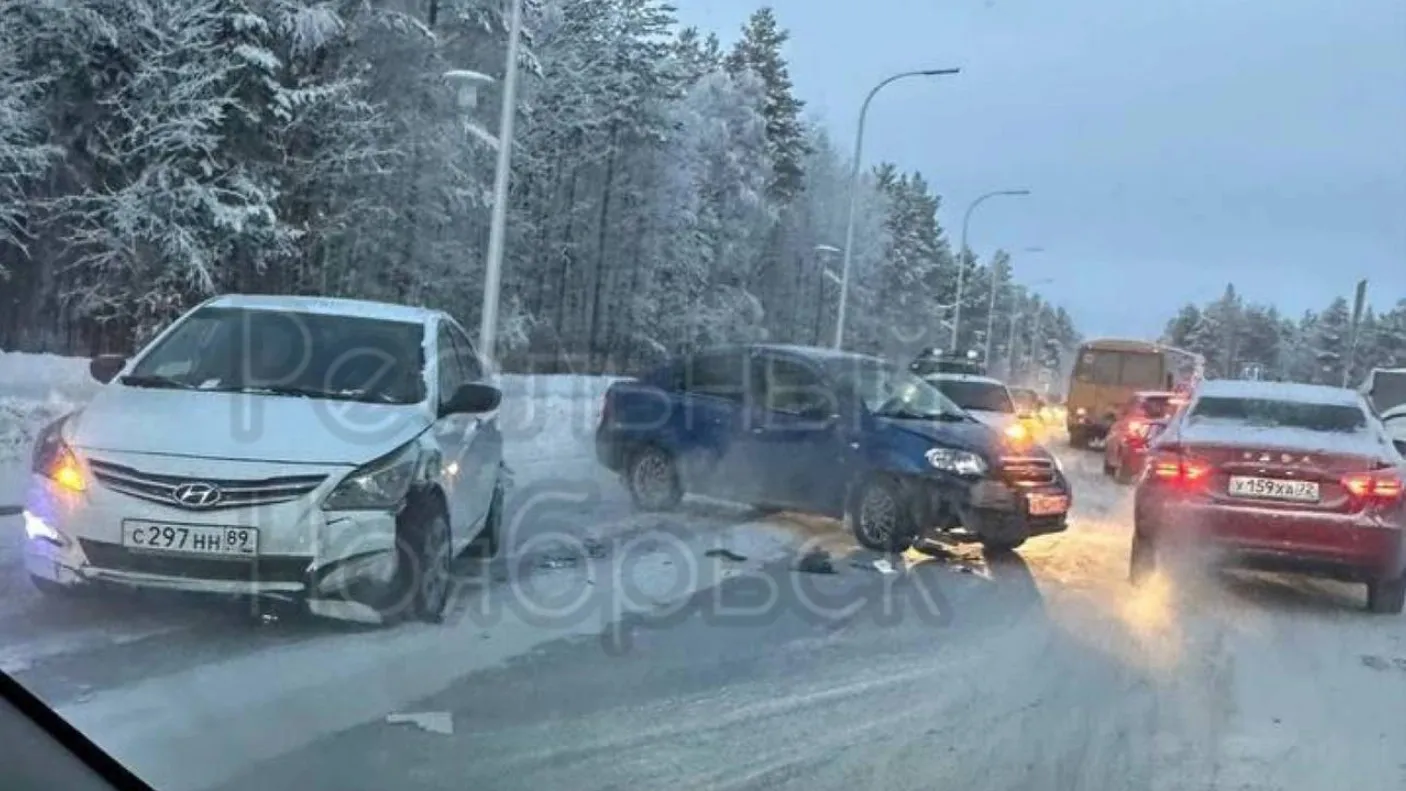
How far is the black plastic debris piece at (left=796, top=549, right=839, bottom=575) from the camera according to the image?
9109mm

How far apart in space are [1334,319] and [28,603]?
45394 mm

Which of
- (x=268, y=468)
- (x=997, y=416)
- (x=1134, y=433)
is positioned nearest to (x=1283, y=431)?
(x=268, y=468)

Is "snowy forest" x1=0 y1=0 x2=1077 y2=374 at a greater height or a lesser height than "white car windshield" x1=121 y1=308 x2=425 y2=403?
greater

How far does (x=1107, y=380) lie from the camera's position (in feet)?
108

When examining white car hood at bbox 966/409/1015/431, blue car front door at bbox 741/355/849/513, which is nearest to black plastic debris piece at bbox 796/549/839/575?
blue car front door at bbox 741/355/849/513

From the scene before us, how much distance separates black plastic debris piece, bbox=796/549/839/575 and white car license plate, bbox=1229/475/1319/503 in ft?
8.70

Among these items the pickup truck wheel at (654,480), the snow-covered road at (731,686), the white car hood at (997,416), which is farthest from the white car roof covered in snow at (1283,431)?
the white car hood at (997,416)

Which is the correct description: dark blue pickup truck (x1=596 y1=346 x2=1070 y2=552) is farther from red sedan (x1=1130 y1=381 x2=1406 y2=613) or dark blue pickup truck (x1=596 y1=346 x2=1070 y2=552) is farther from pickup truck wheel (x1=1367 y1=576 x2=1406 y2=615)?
pickup truck wheel (x1=1367 y1=576 x2=1406 y2=615)

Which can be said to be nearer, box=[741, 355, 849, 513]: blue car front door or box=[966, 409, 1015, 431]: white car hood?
box=[741, 355, 849, 513]: blue car front door

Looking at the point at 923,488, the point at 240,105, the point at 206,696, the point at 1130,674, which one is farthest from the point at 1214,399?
the point at 240,105

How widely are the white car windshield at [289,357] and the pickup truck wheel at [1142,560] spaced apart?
512 cm

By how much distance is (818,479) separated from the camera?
10.4 m

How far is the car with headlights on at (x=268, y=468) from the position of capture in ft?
18.3

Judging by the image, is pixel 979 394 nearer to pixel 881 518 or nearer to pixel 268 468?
pixel 881 518
